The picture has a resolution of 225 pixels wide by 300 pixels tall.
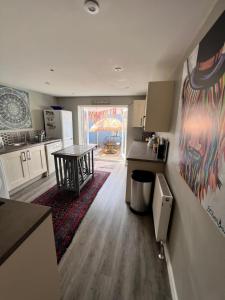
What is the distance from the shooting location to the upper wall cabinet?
1867mm

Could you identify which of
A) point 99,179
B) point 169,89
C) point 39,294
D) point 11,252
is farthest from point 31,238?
point 99,179

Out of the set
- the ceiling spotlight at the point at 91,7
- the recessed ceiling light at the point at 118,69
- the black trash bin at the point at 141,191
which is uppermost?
the recessed ceiling light at the point at 118,69

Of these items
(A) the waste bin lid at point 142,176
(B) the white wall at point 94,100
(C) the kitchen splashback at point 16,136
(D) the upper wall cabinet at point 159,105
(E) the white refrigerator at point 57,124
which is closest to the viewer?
(D) the upper wall cabinet at point 159,105

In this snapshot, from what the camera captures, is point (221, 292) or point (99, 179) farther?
point (99, 179)

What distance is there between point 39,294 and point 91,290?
587mm

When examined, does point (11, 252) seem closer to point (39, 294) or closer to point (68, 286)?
point (39, 294)

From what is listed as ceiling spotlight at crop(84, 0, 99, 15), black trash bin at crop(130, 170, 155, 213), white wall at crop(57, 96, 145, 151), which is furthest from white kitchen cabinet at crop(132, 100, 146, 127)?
ceiling spotlight at crop(84, 0, 99, 15)

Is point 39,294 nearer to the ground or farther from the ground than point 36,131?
nearer to the ground

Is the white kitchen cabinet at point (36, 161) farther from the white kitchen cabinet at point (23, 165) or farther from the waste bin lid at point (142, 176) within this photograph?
the waste bin lid at point (142, 176)

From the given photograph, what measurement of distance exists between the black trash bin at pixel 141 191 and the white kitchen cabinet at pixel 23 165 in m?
2.37

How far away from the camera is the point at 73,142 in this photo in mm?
4969

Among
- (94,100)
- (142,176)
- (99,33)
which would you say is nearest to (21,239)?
(99,33)

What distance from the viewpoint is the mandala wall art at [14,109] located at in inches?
115

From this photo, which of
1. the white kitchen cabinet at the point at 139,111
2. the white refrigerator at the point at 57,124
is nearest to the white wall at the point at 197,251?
the white kitchen cabinet at the point at 139,111
